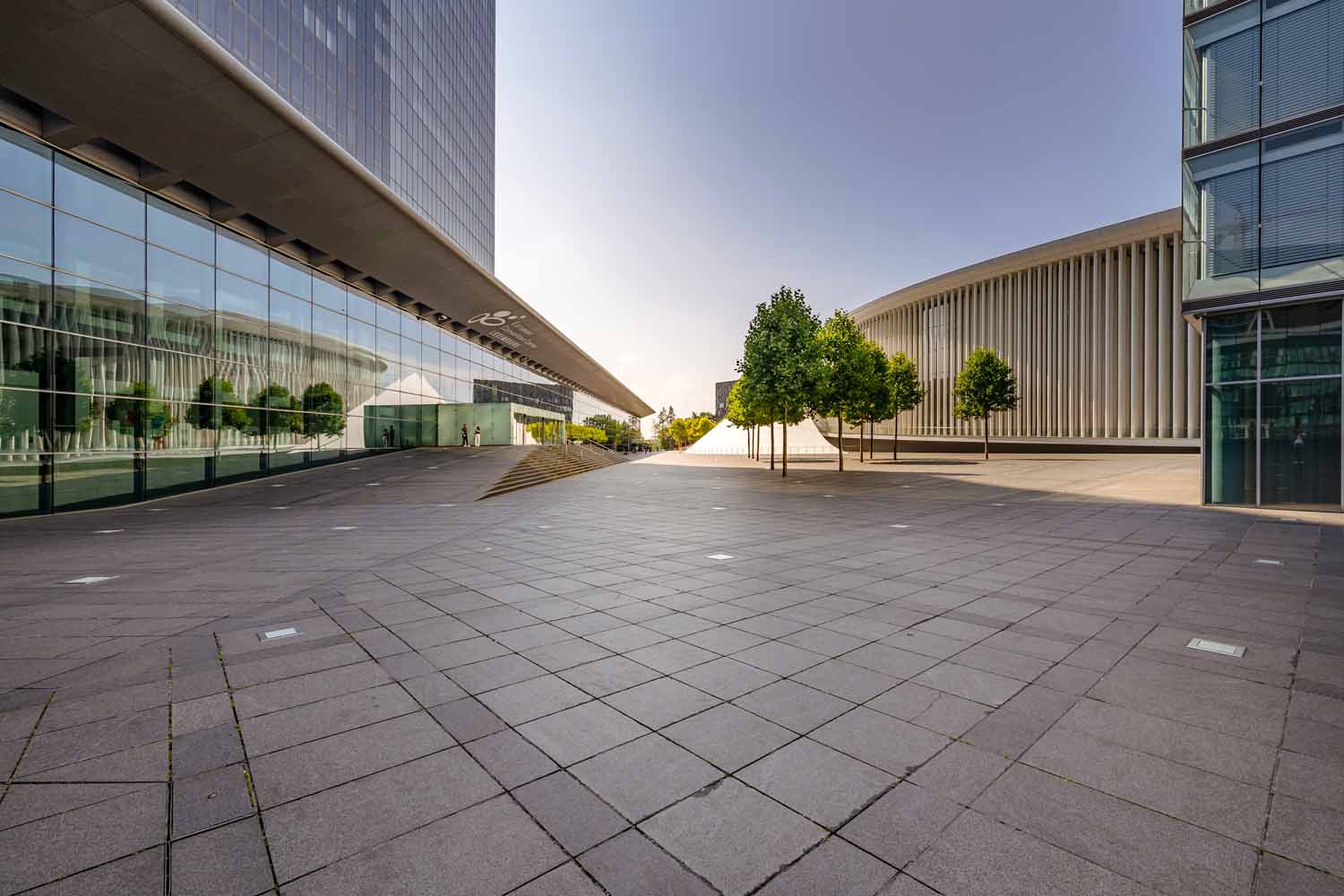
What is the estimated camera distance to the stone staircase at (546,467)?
76.2 ft

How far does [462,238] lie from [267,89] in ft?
128

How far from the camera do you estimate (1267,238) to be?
15.4 metres

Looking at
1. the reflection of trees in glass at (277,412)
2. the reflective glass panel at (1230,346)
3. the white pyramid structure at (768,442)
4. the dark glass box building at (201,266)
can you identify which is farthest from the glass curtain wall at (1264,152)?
the white pyramid structure at (768,442)

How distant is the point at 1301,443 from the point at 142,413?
31682mm

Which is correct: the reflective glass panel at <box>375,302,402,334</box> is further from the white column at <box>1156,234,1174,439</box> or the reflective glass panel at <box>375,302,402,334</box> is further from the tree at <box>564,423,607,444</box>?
the white column at <box>1156,234,1174,439</box>

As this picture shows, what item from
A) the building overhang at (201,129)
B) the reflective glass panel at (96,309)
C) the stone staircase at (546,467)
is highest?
the building overhang at (201,129)

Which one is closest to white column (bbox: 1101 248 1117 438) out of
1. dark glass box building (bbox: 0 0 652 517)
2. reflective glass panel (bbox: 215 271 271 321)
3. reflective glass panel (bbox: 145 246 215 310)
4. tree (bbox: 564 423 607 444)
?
dark glass box building (bbox: 0 0 652 517)

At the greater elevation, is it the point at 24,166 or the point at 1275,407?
the point at 24,166

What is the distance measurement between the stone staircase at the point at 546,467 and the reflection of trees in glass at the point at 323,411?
8.45m

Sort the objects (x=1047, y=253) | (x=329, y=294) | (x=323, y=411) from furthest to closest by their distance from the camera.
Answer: (x=1047, y=253) < (x=329, y=294) < (x=323, y=411)

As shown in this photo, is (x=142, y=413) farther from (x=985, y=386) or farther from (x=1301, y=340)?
(x=985, y=386)

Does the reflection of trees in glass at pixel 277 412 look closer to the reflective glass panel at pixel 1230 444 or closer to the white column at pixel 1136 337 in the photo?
the reflective glass panel at pixel 1230 444

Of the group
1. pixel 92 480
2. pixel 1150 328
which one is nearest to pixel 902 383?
pixel 1150 328

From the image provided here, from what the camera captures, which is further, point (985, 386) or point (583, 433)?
point (583, 433)
